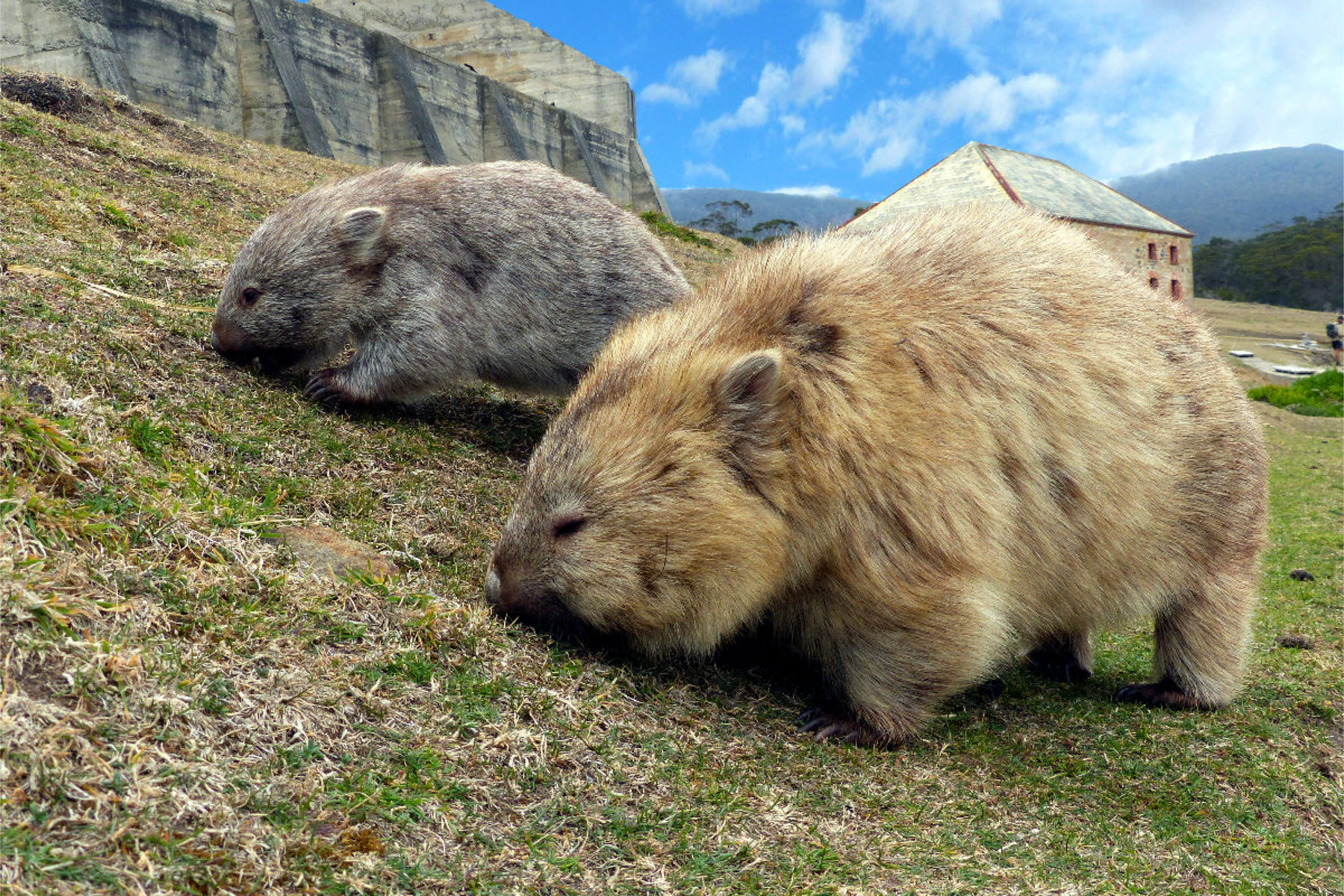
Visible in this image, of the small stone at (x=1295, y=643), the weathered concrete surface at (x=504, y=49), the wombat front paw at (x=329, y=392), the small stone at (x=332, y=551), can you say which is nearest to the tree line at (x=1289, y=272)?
the weathered concrete surface at (x=504, y=49)

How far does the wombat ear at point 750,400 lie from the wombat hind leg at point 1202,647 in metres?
2.28

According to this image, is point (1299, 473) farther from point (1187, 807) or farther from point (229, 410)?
point (229, 410)

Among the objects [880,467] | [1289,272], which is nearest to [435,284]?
[880,467]

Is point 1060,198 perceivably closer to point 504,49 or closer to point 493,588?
point 504,49

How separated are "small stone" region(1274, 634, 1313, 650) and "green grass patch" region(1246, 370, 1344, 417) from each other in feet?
62.9

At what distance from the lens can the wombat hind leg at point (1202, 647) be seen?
4.22 meters

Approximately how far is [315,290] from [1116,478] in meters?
4.09

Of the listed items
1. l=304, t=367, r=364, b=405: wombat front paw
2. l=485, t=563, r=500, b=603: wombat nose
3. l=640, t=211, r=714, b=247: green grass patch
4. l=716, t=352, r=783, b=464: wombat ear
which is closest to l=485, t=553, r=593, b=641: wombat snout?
l=485, t=563, r=500, b=603: wombat nose

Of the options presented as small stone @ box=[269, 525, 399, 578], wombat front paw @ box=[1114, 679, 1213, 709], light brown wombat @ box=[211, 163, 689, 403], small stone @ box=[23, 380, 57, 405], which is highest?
light brown wombat @ box=[211, 163, 689, 403]

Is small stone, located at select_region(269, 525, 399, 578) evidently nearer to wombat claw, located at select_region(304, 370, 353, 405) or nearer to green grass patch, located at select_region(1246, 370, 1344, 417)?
wombat claw, located at select_region(304, 370, 353, 405)

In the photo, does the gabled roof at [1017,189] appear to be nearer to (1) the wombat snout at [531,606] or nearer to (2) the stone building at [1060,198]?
(2) the stone building at [1060,198]

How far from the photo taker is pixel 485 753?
251 centimetres

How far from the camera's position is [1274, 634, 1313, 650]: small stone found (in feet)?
19.0

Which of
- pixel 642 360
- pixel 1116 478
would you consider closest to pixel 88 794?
pixel 642 360
